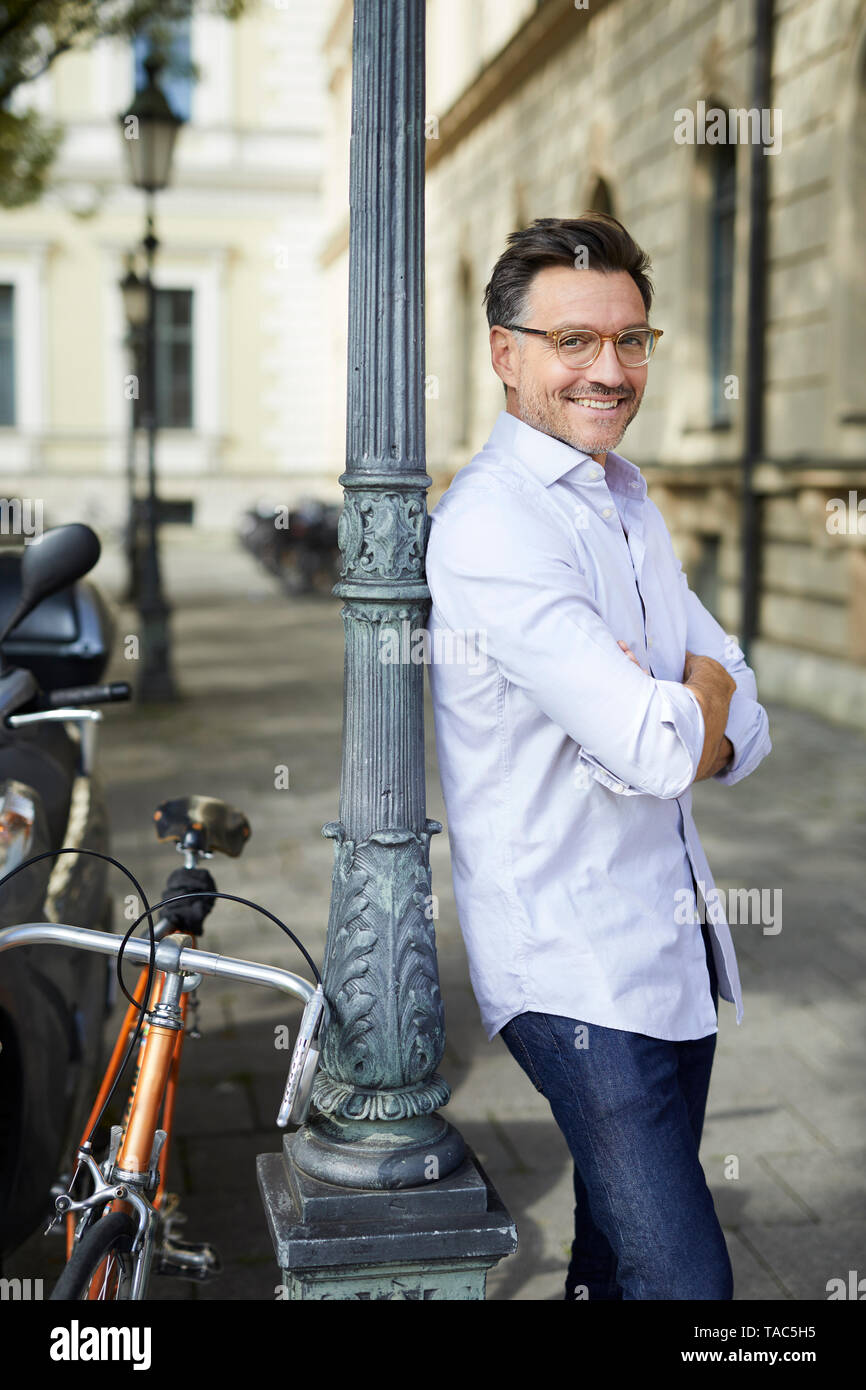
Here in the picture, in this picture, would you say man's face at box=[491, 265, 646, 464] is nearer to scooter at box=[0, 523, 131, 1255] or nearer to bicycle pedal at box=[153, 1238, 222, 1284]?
scooter at box=[0, 523, 131, 1255]

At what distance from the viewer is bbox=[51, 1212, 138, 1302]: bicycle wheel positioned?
1.99 meters

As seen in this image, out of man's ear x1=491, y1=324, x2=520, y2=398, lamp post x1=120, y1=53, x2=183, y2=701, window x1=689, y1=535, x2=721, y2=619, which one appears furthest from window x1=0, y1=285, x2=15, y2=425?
man's ear x1=491, y1=324, x2=520, y2=398

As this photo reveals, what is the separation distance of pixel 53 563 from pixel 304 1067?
1.14 metres

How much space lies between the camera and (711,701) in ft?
6.77

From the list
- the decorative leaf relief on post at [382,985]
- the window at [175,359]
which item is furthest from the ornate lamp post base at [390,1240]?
the window at [175,359]

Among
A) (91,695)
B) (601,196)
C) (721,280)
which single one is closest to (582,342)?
(91,695)

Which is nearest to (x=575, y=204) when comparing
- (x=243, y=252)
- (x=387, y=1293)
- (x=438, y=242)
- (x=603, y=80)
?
(x=603, y=80)

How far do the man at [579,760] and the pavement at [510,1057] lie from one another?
3.80 ft

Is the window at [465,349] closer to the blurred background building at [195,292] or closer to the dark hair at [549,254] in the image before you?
the blurred background building at [195,292]

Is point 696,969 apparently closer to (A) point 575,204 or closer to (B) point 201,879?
(B) point 201,879

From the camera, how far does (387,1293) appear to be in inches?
83.4

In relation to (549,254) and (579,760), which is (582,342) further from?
(579,760)

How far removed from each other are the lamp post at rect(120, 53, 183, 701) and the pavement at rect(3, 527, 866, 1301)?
108cm

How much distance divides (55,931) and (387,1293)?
69 cm
